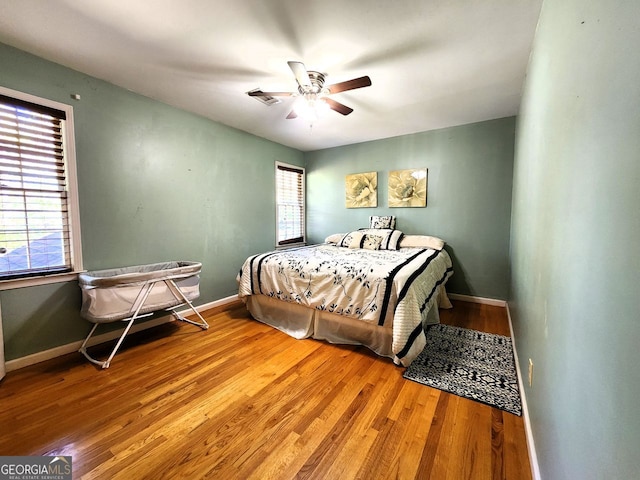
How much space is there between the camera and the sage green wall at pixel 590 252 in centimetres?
51

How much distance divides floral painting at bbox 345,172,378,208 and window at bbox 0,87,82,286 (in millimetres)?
3522

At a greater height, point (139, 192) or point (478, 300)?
point (139, 192)

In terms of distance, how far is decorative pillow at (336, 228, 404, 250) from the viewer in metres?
3.73

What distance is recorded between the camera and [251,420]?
157 cm

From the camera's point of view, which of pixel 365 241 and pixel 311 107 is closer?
pixel 311 107

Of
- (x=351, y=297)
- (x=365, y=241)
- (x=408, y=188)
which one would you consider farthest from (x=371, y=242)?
(x=351, y=297)

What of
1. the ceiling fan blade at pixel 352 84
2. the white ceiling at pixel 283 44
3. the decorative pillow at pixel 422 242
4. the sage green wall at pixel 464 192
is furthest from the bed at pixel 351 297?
the white ceiling at pixel 283 44

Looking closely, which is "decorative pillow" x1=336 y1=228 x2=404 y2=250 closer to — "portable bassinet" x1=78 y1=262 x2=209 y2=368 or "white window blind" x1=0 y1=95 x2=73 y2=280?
"portable bassinet" x1=78 y1=262 x2=209 y2=368

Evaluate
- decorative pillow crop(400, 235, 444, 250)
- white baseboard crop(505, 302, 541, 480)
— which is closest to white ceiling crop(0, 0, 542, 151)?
decorative pillow crop(400, 235, 444, 250)

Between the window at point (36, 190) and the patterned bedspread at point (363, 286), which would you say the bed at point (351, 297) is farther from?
the window at point (36, 190)

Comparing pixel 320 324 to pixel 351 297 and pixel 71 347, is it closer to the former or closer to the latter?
pixel 351 297

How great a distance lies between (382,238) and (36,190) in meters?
3.66

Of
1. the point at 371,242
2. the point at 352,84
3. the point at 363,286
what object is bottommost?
the point at 363,286

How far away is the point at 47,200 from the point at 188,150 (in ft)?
4.61
